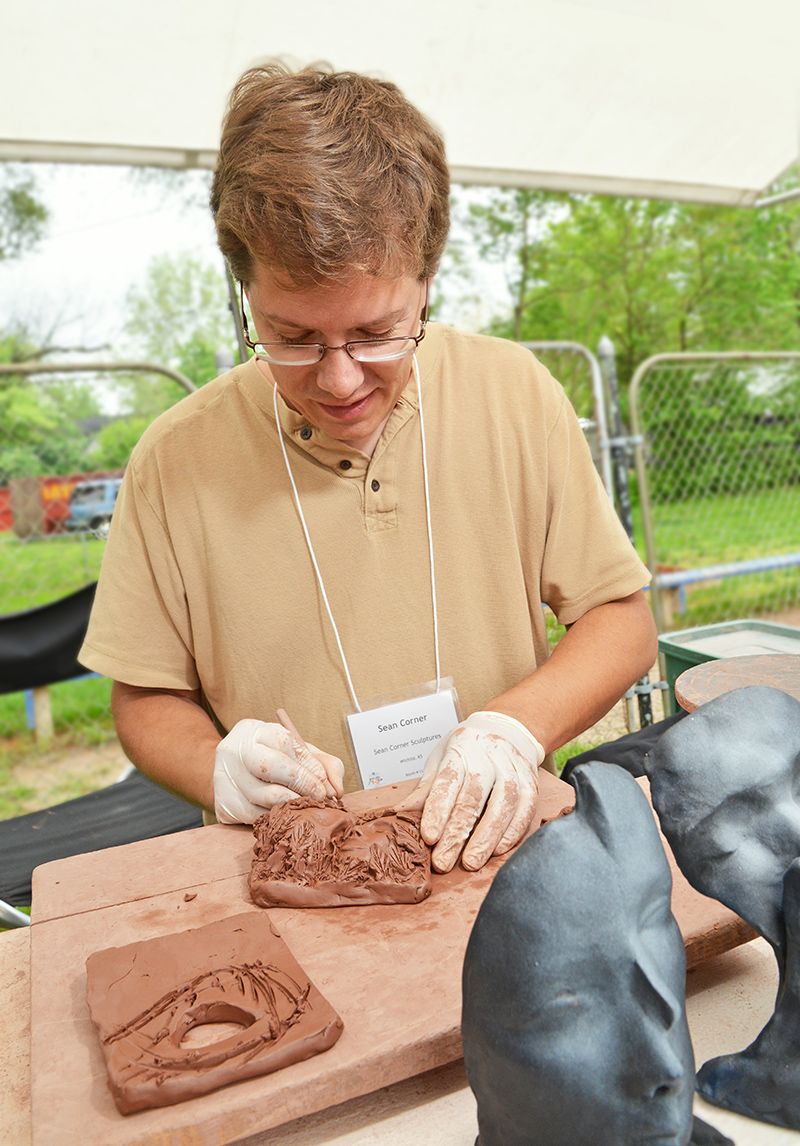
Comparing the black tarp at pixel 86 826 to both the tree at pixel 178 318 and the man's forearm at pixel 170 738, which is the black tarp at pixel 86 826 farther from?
the tree at pixel 178 318

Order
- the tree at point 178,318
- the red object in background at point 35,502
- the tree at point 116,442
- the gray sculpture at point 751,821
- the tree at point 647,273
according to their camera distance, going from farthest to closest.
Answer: the tree at point 647,273, the tree at point 178,318, the tree at point 116,442, the red object in background at point 35,502, the gray sculpture at point 751,821

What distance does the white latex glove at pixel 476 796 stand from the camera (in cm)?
135

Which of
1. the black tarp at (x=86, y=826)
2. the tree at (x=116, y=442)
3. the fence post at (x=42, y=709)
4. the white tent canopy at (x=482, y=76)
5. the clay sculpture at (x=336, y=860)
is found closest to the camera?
the clay sculpture at (x=336, y=860)

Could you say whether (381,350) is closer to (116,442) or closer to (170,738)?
(170,738)

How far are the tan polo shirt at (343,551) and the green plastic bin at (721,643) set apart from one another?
2.04 feet

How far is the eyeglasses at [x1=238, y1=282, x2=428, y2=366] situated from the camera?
1485 millimetres

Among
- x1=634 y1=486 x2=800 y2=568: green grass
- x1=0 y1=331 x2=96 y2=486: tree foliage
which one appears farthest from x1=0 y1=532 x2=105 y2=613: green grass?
x1=634 y1=486 x2=800 y2=568: green grass

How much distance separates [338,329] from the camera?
1.45 m

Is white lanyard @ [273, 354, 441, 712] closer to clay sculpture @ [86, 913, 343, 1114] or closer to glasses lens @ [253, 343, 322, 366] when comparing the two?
glasses lens @ [253, 343, 322, 366]

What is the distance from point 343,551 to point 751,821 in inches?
43.8

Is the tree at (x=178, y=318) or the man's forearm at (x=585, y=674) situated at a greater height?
the tree at (x=178, y=318)

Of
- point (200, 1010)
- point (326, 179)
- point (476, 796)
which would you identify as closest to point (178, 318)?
point (326, 179)

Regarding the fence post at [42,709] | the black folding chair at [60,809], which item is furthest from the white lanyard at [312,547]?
the fence post at [42,709]

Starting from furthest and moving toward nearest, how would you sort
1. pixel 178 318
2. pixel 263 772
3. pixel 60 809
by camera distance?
pixel 178 318 < pixel 60 809 < pixel 263 772
